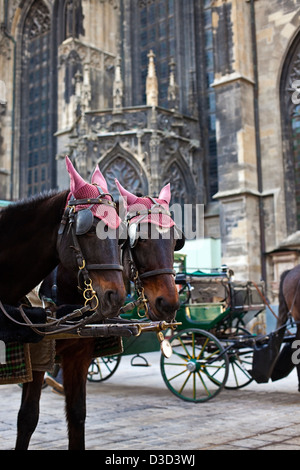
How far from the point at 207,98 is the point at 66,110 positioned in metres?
5.56

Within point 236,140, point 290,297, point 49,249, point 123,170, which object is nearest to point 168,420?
point 290,297

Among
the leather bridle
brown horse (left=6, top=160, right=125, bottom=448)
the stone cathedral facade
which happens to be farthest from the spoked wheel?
the stone cathedral facade

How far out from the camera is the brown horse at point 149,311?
10.1 ft

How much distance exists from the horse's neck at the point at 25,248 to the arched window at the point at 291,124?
40.8 feet

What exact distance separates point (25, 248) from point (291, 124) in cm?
1340

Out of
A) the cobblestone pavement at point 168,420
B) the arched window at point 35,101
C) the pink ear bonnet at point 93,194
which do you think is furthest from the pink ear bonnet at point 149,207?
the arched window at point 35,101

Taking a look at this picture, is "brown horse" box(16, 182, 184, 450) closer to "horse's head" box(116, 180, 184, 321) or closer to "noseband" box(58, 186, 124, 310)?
"horse's head" box(116, 180, 184, 321)

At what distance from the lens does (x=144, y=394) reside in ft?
22.9

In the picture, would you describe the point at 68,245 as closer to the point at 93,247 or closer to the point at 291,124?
the point at 93,247

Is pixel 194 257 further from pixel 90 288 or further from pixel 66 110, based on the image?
pixel 90 288

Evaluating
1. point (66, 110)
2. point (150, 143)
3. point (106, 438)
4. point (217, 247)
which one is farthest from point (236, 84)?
point (106, 438)

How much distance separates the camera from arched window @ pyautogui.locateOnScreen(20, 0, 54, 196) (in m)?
22.0

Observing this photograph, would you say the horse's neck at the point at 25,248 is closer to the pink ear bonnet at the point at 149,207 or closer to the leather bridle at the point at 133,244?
the leather bridle at the point at 133,244

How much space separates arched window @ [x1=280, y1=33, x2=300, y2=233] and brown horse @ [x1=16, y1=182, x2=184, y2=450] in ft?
38.5
